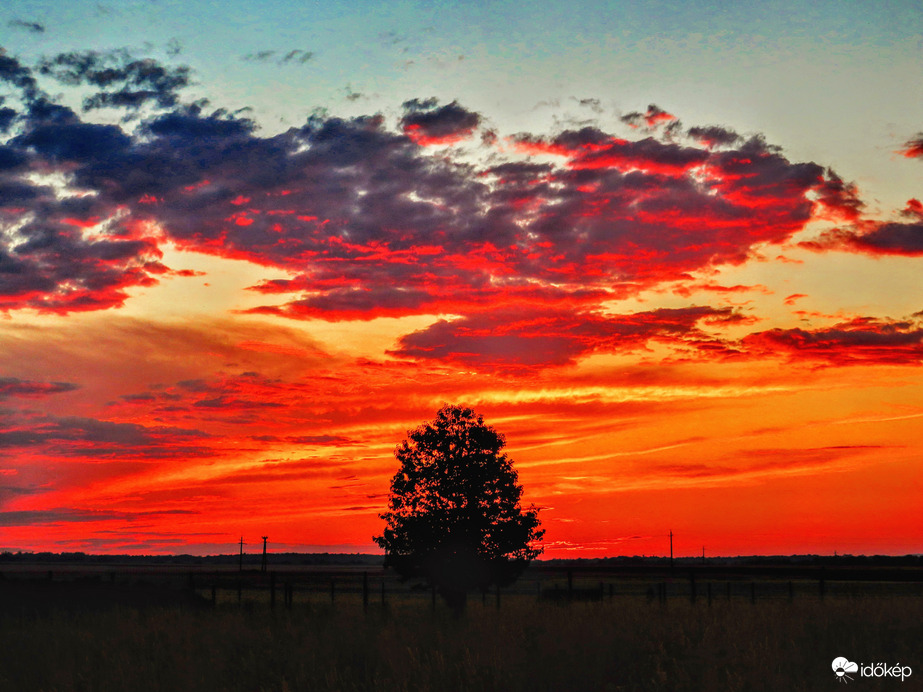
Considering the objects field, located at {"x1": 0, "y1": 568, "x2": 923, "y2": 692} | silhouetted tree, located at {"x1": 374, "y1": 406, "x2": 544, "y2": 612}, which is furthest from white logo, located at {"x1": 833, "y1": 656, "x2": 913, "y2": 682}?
silhouetted tree, located at {"x1": 374, "y1": 406, "x2": 544, "y2": 612}

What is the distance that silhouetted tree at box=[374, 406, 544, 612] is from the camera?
113 ft

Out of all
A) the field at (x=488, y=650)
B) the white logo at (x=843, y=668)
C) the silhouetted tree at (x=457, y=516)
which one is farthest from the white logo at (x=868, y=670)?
the silhouetted tree at (x=457, y=516)

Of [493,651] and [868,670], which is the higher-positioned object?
[493,651]

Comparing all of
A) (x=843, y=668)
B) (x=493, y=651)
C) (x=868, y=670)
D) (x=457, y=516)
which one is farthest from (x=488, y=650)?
(x=457, y=516)

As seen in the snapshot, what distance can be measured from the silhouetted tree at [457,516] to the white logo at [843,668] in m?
20.5

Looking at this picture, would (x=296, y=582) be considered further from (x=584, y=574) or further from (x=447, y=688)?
(x=447, y=688)

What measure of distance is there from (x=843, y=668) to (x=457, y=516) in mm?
21484

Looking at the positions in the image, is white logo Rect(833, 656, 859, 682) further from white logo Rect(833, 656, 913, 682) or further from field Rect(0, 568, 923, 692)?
field Rect(0, 568, 923, 692)

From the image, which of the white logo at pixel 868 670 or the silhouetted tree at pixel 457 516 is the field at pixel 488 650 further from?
the silhouetted tree at pixel 457 516

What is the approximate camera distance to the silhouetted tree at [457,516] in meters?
34.5

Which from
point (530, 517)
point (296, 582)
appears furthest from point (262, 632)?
point (296, 582)

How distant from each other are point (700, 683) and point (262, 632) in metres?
11.1

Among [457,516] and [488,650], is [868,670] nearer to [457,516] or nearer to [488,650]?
[488,650]

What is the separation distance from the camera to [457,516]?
34969 millimetres
